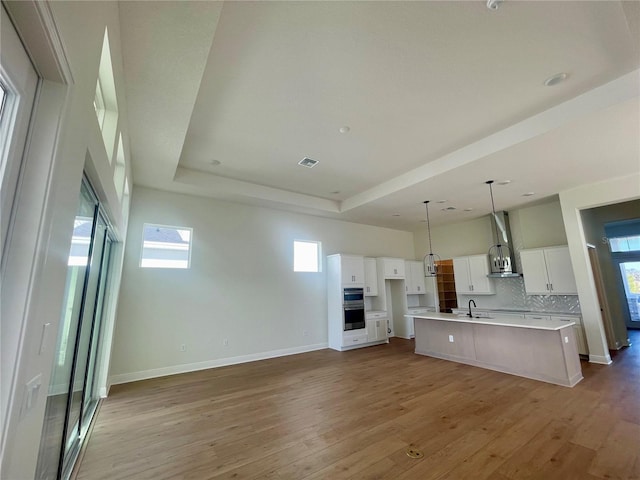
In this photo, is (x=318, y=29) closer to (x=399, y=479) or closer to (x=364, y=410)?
(x=399, y=479)

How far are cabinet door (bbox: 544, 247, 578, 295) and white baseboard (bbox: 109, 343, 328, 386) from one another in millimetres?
5296

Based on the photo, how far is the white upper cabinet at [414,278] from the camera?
806cm

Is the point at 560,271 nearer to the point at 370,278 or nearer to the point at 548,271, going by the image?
the point at 548,271

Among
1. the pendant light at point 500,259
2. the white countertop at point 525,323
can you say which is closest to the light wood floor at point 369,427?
the white countertop at point 525,323

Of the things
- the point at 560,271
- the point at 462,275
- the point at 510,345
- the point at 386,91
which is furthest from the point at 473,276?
the point at 386,91

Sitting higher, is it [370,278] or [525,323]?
[370,278]

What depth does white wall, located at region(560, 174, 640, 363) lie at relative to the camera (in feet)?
15.4

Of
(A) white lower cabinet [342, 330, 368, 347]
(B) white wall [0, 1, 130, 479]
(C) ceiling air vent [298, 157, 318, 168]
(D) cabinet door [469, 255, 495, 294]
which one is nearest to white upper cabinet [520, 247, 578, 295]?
(D) cabinet door [469, 255, 495, 294]

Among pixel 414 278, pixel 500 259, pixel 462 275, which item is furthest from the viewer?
pixel 414 278

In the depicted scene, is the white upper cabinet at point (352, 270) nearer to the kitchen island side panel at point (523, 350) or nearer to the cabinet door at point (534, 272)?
the kitchen island side panel at point (523, 350)

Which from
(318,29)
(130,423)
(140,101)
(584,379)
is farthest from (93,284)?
(584,379)

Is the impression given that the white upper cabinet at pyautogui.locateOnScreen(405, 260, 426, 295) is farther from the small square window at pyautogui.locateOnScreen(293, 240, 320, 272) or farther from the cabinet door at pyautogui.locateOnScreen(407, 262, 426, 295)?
the small square window at pyautogui.locateOnScreen(293, 240, 320, 272)

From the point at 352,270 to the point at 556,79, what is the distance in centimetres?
487

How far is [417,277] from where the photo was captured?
8352mm
